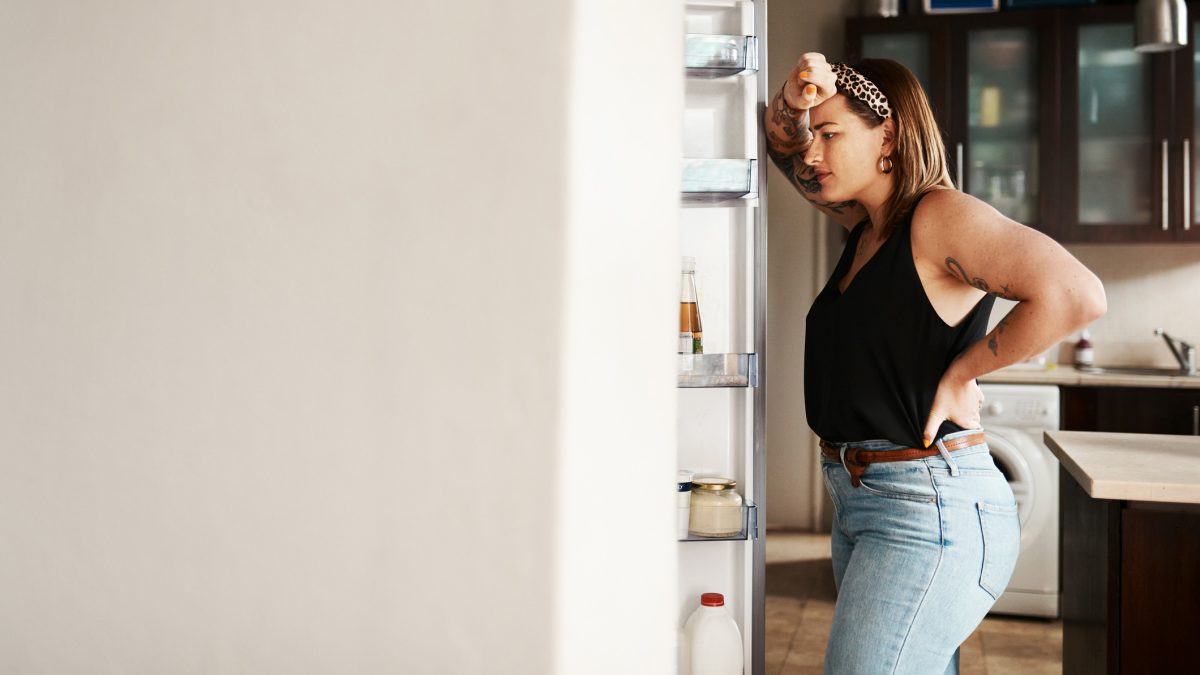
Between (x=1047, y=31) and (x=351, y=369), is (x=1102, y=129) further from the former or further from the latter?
(x=351, y=369)

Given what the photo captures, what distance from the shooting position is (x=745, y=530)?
160cm

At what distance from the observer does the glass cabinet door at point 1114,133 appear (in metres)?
3.27

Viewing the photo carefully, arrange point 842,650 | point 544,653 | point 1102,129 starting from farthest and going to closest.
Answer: point 1102,129
point 842,650
point 544,653

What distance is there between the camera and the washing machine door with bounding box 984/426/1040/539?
2949 millimetres

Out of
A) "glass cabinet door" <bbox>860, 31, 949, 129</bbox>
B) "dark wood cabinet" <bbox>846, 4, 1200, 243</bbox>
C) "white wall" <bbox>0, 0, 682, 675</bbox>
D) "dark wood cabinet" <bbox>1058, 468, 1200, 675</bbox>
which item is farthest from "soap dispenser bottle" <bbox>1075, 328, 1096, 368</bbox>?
"white wall" <bbox>0, 0, 682, 675</bbox>

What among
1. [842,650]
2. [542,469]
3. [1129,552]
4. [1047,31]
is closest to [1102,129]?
[1047,31]

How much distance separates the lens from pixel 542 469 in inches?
27.2

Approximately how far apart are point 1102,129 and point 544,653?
131 inches

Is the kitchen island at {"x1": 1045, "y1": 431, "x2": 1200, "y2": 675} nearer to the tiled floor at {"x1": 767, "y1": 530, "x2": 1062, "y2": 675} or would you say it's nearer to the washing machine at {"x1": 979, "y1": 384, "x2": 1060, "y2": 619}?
the tiled floor at {"x1": 767, "y1": 530, "x2": 1062, "y2": 675}

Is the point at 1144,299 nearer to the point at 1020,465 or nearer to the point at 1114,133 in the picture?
the point at 1114,133

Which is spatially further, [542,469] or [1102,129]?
[1102,129]

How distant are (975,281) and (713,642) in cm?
75

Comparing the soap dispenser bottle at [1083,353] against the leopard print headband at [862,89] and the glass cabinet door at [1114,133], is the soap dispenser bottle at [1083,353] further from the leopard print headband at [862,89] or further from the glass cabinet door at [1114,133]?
the leopard print headband at [862,89]

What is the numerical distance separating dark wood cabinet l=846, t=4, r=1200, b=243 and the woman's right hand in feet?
7.29
